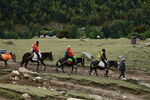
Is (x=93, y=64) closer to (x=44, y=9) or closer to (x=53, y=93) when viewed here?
(x=53, y=93)

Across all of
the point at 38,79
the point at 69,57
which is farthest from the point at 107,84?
the point at 38,79

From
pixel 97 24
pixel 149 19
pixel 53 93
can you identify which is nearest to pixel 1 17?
pixel 97 24

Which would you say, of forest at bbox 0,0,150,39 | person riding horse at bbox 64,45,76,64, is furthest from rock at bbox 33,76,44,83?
forest at bbox 0,0,150,39

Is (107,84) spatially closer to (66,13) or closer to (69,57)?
(69,57)

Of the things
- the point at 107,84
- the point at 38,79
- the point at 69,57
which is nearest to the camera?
the point at 38,79

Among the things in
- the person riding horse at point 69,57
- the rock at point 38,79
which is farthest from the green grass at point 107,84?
the person riding horse at point 69,57

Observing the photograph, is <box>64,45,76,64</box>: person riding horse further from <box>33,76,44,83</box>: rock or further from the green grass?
<box>33,76,44,83</box>: rock

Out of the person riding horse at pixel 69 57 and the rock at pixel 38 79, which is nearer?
the rock at pixel 38 79

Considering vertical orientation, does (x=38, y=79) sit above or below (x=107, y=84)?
above

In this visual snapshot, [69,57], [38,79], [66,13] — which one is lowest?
[38,79]

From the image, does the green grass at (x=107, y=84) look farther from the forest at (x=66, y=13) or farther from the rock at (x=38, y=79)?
the forest at (x=66, y=13)

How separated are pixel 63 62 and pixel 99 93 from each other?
653cm

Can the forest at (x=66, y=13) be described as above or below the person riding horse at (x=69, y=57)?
above

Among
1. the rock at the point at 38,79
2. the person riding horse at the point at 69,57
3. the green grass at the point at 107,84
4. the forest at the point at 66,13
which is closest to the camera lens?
the rock at the point at 38,79
